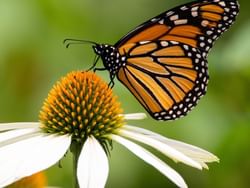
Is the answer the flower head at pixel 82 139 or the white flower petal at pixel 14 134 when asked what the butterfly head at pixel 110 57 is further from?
the white flower petal at pixel 14 134

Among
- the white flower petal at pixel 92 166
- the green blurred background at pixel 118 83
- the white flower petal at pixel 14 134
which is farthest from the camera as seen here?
the green blurred background at pixel 118 83

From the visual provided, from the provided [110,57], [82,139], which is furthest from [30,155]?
[110,57]

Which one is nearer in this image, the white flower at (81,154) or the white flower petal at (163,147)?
the white flower at (81,154)

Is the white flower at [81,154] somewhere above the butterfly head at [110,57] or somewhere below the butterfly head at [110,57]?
below

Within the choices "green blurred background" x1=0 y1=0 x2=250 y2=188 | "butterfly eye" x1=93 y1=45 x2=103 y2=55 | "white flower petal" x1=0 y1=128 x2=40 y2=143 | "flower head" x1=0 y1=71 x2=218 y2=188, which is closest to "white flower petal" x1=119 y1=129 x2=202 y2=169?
"flower head" x1=0 y1=71 x2=218 y2=188

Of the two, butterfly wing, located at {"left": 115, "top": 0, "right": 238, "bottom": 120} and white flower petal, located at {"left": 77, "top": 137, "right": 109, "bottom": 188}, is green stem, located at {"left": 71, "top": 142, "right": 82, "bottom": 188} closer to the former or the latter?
white flower petal, located at {"left": 77, "top": 137, "right": 109, "bottom": 188}

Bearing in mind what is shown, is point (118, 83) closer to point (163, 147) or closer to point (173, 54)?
point (173, 54)

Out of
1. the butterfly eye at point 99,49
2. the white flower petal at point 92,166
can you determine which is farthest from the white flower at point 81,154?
the butterfly eye at point 99,49

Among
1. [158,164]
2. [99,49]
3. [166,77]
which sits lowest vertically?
[158,164]
